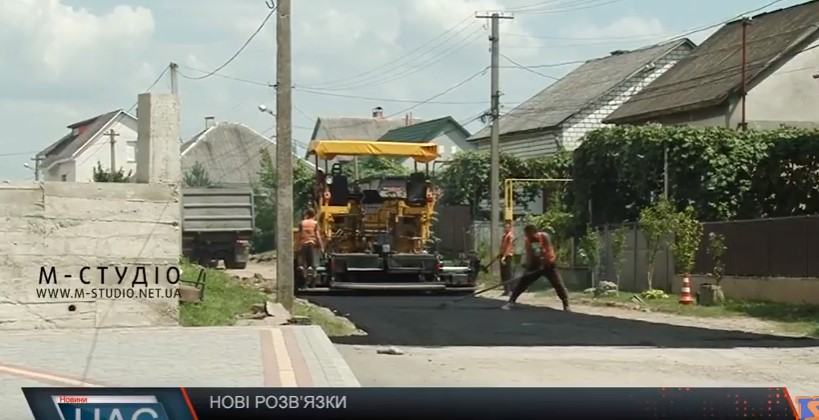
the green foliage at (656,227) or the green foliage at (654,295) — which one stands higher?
the green foliage at (656,227)

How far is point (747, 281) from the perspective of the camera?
23828 mm

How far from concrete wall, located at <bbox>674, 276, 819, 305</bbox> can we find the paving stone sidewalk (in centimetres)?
1074

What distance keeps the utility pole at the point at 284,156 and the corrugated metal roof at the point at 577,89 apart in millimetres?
33622

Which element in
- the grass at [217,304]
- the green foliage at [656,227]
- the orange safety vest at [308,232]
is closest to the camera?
the grass at [217,304]

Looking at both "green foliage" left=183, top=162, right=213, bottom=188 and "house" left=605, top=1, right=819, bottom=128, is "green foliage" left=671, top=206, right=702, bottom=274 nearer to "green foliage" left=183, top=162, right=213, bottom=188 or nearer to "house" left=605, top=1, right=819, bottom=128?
"house" left=605, top=1, right=819, bottom=128

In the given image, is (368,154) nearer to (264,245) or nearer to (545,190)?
(545,190)

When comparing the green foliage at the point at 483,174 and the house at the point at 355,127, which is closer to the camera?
the green foliage at the point at 483,174

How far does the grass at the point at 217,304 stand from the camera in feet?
51.9

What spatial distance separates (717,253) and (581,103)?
2845 centimetres

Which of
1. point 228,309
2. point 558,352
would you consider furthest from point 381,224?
point 558,352

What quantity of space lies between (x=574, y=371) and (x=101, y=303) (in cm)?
619

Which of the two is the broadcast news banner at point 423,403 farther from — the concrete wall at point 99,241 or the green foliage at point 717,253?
the green foliage at point 717,253

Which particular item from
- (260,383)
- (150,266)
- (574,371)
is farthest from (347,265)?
(260,383)

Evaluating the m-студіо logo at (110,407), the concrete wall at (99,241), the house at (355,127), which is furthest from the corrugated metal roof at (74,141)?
the m-студіо logo at (110,407)
